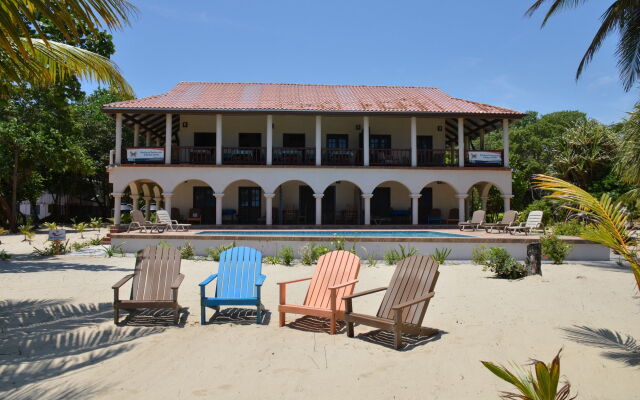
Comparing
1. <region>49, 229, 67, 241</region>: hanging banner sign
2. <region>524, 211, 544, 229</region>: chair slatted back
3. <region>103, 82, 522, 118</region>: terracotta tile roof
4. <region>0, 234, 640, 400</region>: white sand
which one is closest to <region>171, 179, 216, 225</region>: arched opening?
<region>103, 82, 522, 118</region>: terracotta tile roof

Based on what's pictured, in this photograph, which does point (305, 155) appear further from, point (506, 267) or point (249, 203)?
point (506, 267)

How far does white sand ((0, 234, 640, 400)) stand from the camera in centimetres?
378

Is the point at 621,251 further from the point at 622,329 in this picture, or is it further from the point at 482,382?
the point at 622,329

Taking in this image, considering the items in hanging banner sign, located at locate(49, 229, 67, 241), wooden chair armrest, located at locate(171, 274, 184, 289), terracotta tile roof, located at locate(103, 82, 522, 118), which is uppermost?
terracotta tile roof, located at locate(103, 82, 522, 118)

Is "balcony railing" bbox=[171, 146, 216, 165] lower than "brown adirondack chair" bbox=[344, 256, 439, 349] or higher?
higher

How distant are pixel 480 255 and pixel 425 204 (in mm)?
11277

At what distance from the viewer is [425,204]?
22.5 meters

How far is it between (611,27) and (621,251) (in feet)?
39.1

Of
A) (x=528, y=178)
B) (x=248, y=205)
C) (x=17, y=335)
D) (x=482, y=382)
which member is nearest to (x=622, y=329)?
(x=482, y=382)

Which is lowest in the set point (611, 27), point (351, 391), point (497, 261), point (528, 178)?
point (351, 391)

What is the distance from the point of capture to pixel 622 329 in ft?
17.3

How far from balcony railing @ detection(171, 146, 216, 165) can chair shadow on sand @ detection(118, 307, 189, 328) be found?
14.0m

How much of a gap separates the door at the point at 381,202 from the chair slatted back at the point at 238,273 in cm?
1615

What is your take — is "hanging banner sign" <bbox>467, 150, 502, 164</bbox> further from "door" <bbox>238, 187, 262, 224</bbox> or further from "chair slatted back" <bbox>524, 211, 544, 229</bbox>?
"door" <bbox>238, 187, 262, 224</bbox>
